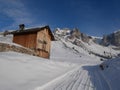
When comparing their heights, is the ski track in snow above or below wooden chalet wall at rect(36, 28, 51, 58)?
below

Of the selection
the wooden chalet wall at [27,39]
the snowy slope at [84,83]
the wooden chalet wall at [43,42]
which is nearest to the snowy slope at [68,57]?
the wooden chalet wall at [43,42]

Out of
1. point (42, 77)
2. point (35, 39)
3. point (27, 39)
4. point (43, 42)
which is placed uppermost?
point (27, 39)

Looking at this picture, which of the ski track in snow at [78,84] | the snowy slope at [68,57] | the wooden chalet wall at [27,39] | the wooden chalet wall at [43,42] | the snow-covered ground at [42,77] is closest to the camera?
the snow-covered ground at [42,77]

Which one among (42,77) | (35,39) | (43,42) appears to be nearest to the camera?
(42,77)

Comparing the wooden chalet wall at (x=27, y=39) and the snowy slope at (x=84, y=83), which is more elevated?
the wooden chalet wall at (x=27, y=39)

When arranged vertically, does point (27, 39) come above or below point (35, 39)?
above

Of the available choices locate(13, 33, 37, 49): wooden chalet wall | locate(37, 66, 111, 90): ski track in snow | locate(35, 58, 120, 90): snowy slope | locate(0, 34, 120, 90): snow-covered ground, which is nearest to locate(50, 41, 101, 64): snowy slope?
locate(13, 33, 37, 49): wooden chalet wall

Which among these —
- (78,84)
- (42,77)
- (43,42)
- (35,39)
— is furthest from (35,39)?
(78,84)

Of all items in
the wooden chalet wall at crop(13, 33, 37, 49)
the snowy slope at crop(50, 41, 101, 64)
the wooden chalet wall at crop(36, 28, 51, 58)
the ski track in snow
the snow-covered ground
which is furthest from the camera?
the snowy slope at crop(50, 41, 101, 64)

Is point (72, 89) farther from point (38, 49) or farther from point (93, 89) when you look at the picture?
point (38, 49)

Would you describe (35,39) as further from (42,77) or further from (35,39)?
(42,77)

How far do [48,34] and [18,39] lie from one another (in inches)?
253

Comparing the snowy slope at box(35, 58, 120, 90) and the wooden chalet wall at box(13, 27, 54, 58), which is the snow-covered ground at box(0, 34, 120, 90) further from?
the wooden chalet wall at box(13, 27, 54, 58)

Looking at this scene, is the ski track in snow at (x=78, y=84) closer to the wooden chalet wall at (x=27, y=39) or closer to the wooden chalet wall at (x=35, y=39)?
the wooden chalet wall at (x=35, y=39)
